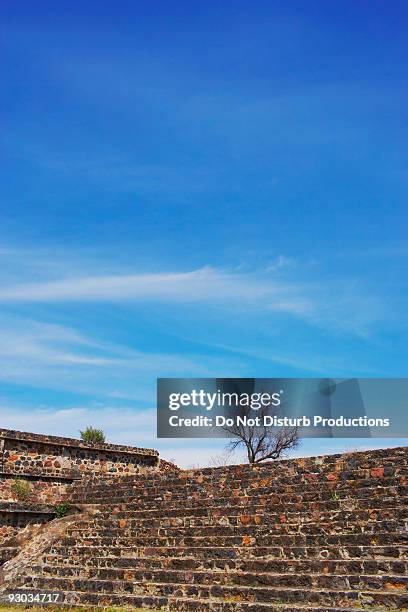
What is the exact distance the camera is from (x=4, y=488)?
1491 cm

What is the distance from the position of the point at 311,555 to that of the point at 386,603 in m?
1.55

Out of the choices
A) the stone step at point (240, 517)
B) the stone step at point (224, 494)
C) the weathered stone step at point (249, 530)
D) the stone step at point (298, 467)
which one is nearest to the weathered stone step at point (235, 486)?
the stone step at point (224, 494)

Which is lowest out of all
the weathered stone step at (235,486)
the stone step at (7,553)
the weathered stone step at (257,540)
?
the stone step at (7,553)

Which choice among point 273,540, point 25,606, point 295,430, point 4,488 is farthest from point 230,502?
point 295,430

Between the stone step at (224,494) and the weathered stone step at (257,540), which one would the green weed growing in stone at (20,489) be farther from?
the weathered stone step at (257,540)

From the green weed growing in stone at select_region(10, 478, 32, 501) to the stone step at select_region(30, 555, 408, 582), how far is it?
151 inches

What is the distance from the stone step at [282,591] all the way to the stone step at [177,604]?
93 millimetres

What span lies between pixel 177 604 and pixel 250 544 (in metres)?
1.40

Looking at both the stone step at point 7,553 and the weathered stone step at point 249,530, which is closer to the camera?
the weathered stone step at point 249,530

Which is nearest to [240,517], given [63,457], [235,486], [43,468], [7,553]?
[235,486]

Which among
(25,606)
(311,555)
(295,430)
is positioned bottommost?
(25,606)

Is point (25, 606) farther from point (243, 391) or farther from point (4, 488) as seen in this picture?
point (243, 391)

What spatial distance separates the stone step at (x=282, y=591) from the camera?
695 cm

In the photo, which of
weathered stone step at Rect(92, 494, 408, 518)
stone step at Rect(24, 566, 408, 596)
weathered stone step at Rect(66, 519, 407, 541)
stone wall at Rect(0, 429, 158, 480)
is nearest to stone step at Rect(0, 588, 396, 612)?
stone step at Rect(24, 566, 408, 596)
